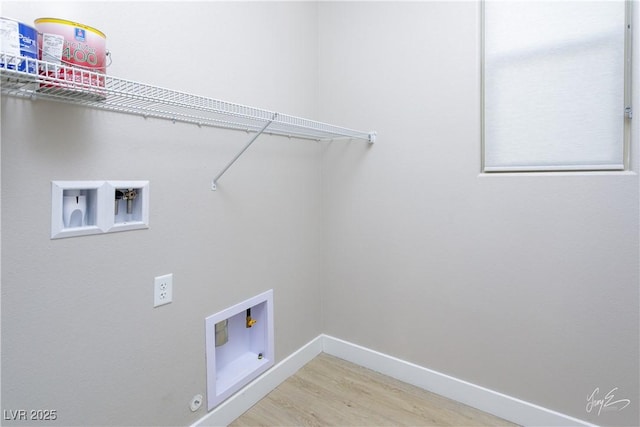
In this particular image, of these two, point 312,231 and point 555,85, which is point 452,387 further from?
point 555,85

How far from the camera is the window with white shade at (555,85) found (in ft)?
4.50

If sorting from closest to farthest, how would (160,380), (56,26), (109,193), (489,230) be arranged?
(56,26)
(109,193)
(160,380)
(489,230)

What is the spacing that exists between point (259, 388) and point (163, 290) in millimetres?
851

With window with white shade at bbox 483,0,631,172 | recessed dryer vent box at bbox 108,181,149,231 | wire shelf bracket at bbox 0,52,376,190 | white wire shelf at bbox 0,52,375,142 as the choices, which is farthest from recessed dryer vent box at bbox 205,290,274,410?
window with white shade at bbox 483,0,631,172

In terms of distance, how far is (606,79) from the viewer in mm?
1384

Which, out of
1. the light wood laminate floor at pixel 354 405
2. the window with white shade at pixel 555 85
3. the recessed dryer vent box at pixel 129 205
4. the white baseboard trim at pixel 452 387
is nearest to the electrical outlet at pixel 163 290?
the recessed dryer vent box at pixel 129 205

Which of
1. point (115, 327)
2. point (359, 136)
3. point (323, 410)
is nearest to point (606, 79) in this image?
point (359, 136)

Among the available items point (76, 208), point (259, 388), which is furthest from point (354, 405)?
point (76, 208)

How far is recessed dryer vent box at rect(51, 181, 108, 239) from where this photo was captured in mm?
995

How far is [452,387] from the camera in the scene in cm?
176

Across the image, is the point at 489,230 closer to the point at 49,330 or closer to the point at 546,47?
the point at 546,47

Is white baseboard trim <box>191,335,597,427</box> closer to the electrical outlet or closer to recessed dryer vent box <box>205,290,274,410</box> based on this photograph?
recessed dryer vent box <box>205,290,274,410</box>

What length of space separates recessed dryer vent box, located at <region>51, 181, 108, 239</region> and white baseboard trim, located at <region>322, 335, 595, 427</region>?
65.7 inches

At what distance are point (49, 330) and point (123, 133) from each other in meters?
0.69
